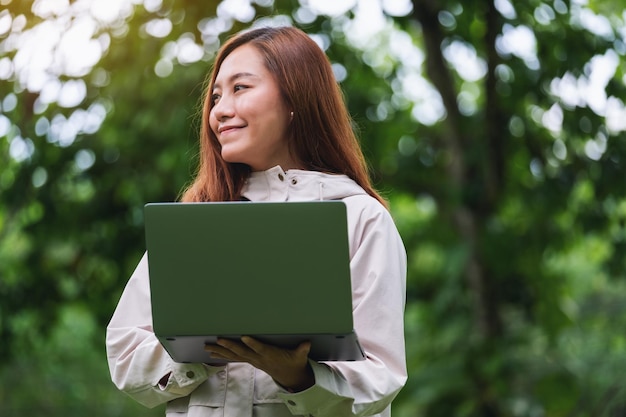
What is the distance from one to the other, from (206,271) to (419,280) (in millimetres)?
5911

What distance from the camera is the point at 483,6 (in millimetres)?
5191

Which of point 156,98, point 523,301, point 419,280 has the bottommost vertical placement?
point 419,280

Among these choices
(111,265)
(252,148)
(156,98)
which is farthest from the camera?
(111,265)

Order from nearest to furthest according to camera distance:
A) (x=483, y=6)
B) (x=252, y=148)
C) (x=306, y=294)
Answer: (x=306, y=294) → (x=252, y=148) → (x=483, y=6)

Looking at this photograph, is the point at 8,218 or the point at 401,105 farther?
the point at 401,105

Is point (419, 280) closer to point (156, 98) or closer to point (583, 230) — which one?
point (583, 230)

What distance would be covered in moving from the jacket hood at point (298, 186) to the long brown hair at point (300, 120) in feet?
0.23

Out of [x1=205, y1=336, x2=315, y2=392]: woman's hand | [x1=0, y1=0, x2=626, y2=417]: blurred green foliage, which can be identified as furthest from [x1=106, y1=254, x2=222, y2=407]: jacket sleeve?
[x1=0, y1=0, x2=626, y2=417]: blurred green foliage

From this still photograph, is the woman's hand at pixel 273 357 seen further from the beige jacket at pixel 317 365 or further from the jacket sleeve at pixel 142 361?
the jacket sleeve at pixel 142 361

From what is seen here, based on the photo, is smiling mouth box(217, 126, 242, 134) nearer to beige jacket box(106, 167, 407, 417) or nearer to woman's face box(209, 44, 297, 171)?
woman's face box(209, 44, 297, 171)

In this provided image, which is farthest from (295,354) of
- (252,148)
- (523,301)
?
(523,301)

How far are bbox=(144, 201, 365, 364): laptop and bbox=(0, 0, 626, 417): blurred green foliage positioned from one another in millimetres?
3475

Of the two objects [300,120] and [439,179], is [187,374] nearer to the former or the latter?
[300,120]

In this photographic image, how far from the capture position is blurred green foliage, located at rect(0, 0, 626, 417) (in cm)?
543
